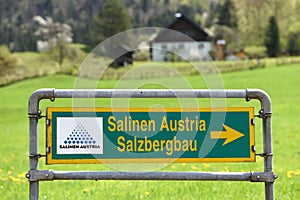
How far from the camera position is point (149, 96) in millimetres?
4953

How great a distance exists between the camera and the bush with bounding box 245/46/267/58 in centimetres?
8000

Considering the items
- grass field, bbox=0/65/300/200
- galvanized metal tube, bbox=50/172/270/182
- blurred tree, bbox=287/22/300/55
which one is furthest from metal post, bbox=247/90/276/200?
blurred tree, bbox=287/22/300/55

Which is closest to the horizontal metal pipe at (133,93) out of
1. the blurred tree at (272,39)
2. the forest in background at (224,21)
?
the forest in background at (224,21)

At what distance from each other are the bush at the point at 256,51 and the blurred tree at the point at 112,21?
723 inches

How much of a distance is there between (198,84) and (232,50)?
47.2m

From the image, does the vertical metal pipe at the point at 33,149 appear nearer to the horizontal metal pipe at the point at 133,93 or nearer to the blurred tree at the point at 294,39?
the horizontal metal pipe at the point at 133,93

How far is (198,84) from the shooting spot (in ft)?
140

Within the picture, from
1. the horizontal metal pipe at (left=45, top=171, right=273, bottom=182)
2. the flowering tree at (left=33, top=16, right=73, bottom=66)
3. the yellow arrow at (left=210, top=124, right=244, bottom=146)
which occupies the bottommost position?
the horizontal metal pipe at (left=45, top=171, right=273, bottom=182)

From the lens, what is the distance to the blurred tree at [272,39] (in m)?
79.1

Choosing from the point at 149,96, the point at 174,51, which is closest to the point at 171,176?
the point at 149,96

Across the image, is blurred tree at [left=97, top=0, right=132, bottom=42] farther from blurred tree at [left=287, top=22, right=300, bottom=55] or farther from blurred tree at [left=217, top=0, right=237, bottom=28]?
blurred tree at [left=287, top=22, right=300, bottom=55]

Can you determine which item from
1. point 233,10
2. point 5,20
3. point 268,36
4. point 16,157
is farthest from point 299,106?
point 5,20

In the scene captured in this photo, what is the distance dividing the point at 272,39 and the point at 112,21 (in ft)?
80.4

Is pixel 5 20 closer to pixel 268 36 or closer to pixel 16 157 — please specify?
pixel 268 36
